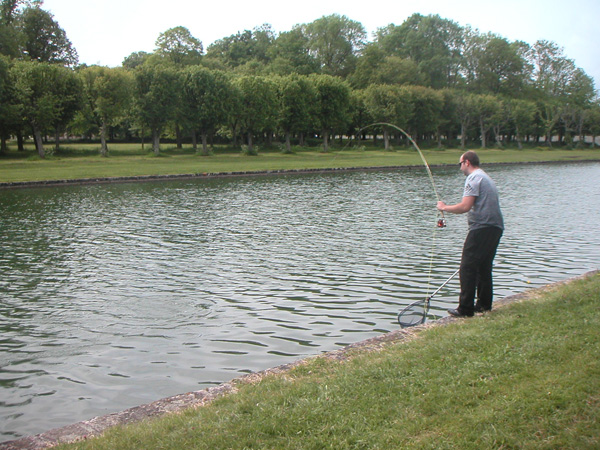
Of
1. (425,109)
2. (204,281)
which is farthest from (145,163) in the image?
(425,109)

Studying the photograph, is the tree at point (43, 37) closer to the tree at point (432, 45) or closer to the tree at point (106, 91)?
the tree at point (106, 91)

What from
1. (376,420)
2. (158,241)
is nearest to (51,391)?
(376,420)

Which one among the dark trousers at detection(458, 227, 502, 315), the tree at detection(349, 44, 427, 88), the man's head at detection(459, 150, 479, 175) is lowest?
the dark trousers at detection(458, 227, 502, 315)

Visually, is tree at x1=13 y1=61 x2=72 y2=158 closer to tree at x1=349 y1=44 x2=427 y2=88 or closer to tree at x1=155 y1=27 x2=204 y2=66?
tree at x1=155 y1=27 x2=204 y2=66

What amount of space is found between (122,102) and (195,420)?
6579 centimetres

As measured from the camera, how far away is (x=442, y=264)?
51.5 feet

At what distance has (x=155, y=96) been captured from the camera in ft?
221

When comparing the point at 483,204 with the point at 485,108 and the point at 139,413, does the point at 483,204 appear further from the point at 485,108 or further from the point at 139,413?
the point at 485,108

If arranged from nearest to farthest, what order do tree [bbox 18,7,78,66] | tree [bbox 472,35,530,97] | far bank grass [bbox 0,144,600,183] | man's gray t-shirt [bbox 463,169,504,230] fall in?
man's gray t-shirt [bbox 463,169,504,230] < far bank grass [bbox 0,144,600,183] < tree [bbox 18,7,78,66] < tree [bbox 472,35,530,97]

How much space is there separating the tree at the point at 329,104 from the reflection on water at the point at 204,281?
182 feet

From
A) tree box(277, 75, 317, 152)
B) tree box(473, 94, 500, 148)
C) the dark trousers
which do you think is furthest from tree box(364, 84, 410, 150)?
the dark trousers

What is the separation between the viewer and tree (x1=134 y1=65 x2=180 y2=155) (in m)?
67.3

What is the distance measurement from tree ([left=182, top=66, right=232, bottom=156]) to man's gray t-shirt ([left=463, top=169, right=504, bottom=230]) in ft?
210

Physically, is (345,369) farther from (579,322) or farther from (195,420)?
(579,322)
